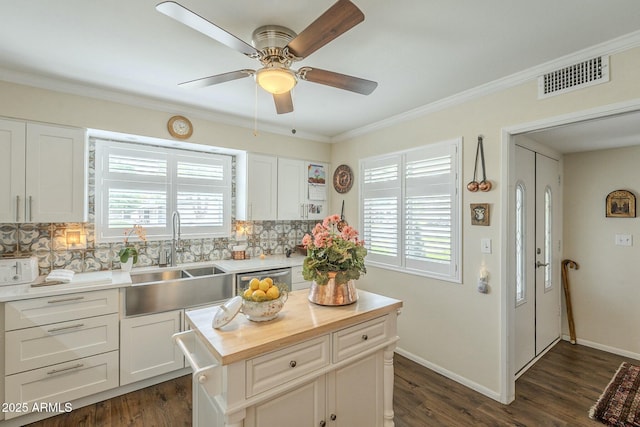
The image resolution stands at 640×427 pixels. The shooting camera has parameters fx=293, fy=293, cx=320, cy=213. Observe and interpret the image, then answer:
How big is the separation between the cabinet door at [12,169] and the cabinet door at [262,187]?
6.26 ft

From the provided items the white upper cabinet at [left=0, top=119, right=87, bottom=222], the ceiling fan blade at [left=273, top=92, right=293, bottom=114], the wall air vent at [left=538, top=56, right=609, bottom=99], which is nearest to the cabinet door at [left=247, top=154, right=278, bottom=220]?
the ceiling fan blade at [left=273, top=92, right=293, bottom=114]

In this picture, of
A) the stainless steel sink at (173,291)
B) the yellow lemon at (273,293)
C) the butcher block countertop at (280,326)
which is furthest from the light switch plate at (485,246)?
the stainless steel sink at (173,291)

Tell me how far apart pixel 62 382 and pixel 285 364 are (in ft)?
6.76

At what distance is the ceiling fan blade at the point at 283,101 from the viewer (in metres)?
1.97

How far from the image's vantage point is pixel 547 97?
2.15m

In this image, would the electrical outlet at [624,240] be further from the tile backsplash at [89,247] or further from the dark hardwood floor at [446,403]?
the tile backsplash at [89,247]

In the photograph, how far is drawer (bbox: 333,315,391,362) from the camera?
1.60m

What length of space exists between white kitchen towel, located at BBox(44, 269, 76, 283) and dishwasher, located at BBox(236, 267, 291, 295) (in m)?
1.37

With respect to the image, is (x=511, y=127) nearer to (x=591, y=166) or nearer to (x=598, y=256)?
(x=591, y=166)

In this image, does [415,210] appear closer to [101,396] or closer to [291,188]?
[291,188]

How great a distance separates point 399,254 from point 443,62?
1909 mm

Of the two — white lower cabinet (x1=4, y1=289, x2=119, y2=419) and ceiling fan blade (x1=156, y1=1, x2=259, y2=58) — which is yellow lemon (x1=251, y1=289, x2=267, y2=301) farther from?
white lower cabinet (x1=4, y1=289, x2=119, y2=419)

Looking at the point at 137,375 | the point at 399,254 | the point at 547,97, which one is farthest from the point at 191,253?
the point at 547,97

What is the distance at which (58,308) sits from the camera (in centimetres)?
221
